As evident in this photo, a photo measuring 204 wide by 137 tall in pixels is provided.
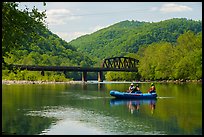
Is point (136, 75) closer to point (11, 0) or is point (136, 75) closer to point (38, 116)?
point (38, 116)

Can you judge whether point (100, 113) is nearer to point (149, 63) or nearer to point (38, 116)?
point (38, 116)

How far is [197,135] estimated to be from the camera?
23.5 meters

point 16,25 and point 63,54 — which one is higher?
point 63,54

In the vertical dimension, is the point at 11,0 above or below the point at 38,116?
above

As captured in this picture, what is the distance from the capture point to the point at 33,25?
869 inches

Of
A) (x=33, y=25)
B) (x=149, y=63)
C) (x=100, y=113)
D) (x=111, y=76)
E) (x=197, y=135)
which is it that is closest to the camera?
(x=33, y=25)

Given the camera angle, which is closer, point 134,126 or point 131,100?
point 134,126

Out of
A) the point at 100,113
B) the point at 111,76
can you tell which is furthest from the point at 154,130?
the point at 111,76

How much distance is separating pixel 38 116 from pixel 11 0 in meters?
14.6

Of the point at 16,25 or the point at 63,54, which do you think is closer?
the point at 16,25

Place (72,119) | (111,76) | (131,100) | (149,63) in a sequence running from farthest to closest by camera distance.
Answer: (111,76) → (149,63) → (131,100) → (72,119)

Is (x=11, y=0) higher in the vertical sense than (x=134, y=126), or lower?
higher

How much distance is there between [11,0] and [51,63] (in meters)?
144

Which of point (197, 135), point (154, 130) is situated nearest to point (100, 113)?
point (154, 130)
